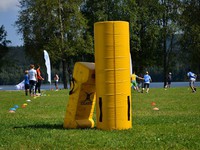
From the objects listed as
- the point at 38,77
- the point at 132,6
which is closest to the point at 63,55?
the point at 132,6

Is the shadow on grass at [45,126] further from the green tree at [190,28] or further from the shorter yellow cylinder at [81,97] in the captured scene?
the green tree at [190,28]

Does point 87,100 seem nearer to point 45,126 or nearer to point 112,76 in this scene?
point 112,76

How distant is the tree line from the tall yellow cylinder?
42.2 metres

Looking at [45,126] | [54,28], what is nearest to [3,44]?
[54,28]

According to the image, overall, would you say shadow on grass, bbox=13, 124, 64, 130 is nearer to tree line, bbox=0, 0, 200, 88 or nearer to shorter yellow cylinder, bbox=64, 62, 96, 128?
shorter yellow cylinder, bbox=64, 62, 96, 128

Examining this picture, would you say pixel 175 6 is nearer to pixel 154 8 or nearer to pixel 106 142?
pixel 154 8

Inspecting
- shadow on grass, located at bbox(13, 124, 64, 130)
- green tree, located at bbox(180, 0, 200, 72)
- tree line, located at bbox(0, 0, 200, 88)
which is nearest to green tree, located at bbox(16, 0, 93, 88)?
tree line, located at bbox(0, 0, 200, 88)

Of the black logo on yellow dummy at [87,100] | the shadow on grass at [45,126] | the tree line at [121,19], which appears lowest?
the shadow on grass at [45,126]

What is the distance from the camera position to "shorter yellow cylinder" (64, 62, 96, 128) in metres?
8.91

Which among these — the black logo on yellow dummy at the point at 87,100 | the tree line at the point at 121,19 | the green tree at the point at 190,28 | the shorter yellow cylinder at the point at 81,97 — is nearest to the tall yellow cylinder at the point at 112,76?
the shorter yellow cylinder at the point at 81,97

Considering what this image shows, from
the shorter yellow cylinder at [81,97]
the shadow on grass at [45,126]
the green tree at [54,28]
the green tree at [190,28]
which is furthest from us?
the green tree at [190,28]

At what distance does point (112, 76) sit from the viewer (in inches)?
332

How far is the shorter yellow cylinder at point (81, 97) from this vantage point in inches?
351

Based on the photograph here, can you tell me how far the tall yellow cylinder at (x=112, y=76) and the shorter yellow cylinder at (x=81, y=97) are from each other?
40 centimetres
